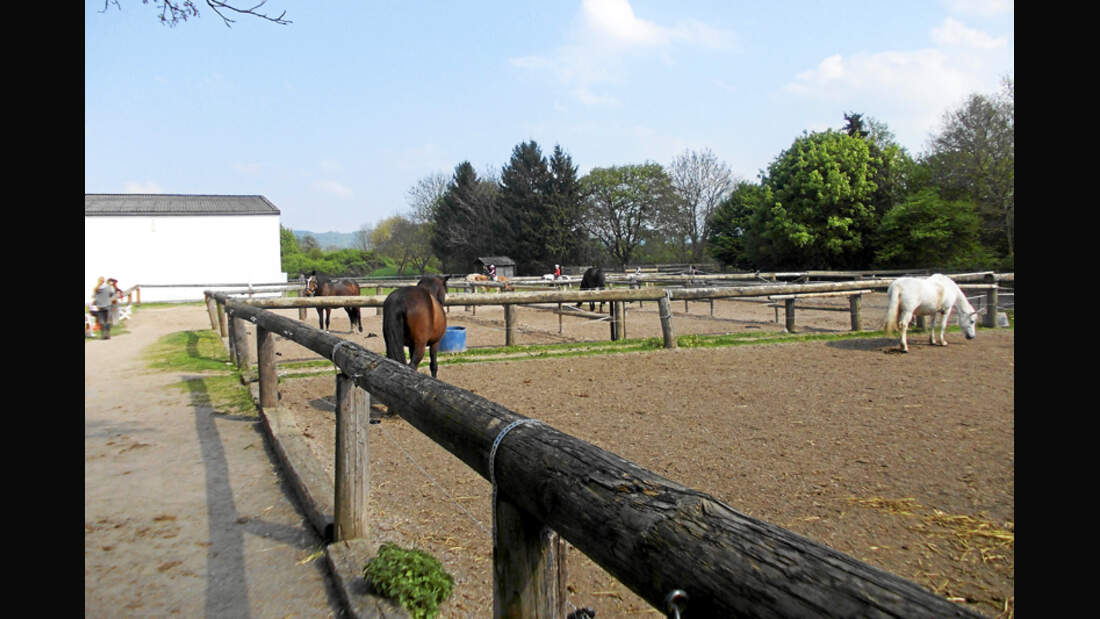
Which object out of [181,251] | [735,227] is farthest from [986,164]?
[181,251]

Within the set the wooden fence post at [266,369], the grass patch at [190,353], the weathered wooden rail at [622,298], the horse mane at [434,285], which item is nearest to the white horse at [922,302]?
the weathered wooden rail at [622,298]

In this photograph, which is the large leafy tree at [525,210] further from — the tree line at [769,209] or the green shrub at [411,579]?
the green shrub at [411,579]

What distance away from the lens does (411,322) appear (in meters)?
6.70

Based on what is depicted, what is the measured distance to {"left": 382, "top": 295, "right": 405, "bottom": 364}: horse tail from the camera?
6484mm

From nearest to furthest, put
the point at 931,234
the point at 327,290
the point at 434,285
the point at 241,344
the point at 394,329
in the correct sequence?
the point at 394,329 < the point at 434,285 < the point at 241,344 < the point at 327,290 < the point at 931,234

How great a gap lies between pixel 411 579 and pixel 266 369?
4235mm

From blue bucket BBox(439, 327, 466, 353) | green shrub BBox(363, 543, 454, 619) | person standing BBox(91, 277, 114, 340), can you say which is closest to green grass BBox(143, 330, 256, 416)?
person standing BBox(91, 277, 114, 340)

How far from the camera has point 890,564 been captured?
2.89m

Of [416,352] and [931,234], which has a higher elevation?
[931,234]

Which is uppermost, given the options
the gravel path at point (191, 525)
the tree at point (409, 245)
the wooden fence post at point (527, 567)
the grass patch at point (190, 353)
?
the tree at point (409, 245)

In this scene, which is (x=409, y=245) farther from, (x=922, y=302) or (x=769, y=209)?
(x=922, y=302)

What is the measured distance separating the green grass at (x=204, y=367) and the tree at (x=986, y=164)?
30.4 meters

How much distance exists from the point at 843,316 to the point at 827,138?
21793 millimetres

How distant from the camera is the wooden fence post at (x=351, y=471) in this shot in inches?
127
